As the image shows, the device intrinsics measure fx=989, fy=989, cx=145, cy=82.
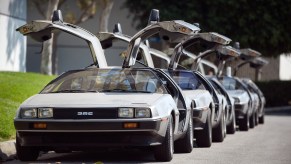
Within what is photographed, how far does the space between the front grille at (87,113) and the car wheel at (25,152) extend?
0.75 m

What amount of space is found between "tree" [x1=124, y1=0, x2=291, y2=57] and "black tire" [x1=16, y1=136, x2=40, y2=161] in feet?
106

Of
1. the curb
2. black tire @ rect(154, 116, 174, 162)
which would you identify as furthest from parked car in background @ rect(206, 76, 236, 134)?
black tire @ rect(154, 116, 174, 162)

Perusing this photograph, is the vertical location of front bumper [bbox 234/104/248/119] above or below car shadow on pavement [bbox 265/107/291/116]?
above

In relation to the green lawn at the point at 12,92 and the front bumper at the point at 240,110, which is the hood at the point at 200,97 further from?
the front bumper at the point at 240,110

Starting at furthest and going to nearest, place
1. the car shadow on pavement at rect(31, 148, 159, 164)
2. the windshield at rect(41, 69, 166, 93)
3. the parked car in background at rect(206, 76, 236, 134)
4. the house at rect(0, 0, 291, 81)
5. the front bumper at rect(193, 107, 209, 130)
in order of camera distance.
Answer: the house at rect(0, 0, 291, 81), the parked car in background at rect(206, 76, 236, 134), the front bumper at rect(193, 107, 209, 130), the windshield at rect(41, 69, 166, 93), the car shadow on pavement at rect(31, 148, 159, 164)

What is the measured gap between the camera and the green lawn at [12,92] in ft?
53.9

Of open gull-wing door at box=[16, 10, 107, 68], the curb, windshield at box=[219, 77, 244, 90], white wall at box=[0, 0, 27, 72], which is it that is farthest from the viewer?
white wall at box=[0, 0, 27, 72]

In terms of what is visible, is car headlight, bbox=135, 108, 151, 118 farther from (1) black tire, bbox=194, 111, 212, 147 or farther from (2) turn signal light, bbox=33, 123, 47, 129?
(1) black tire, bbox=194, 111, 212, 147

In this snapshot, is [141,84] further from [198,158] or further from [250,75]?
Answer: [250,75]

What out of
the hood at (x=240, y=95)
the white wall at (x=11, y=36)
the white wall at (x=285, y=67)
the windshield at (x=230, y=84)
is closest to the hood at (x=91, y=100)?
the hood at (x=240, y=95)

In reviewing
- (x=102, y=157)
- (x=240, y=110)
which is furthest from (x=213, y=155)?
(x=240, y=110)

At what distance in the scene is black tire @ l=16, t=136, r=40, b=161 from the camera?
1317cm

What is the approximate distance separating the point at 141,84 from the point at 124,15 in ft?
134

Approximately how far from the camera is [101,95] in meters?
13.4
